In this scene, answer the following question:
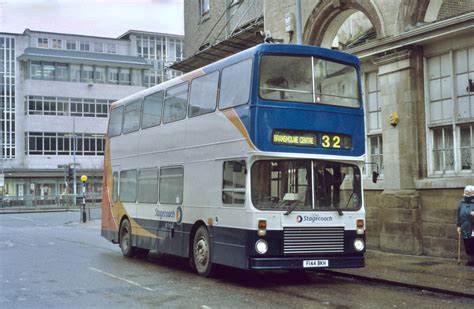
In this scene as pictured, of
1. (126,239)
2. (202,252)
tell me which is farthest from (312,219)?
(126,239)

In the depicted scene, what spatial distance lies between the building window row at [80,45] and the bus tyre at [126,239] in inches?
2482

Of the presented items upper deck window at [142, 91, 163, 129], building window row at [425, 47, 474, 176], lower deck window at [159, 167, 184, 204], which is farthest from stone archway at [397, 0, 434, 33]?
lower deck window at [159, 167, 184, 204]

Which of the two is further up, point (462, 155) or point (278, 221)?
point (462, 155)

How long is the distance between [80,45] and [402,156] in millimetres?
67522

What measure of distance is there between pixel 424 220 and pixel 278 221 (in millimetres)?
5461

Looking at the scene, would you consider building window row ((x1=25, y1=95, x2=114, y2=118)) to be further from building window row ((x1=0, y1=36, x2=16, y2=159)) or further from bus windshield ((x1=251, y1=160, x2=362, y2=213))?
bus windshield ((x1=251, y1=160, x2=362, y2=213))

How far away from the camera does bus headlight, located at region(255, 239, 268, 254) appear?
416 inches

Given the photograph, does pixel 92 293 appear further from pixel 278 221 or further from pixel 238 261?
pixel 278 221

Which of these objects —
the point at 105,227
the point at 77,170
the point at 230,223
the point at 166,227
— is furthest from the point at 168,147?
the point at 77,170

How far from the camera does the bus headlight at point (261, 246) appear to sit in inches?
416

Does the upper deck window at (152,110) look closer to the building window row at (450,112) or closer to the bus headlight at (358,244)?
the bus headlight at (358,244)

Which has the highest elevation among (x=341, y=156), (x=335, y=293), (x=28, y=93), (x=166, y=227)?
(x=28, y=93)

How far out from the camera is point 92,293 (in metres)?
10.2

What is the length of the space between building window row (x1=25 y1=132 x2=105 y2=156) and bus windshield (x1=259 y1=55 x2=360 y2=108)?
2359 inches
